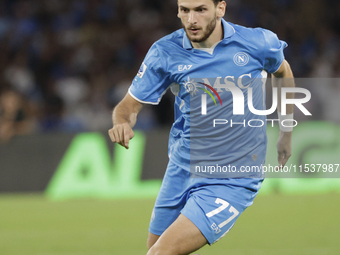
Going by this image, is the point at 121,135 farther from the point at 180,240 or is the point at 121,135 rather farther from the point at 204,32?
the point at 204,32

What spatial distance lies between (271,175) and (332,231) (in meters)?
3.26

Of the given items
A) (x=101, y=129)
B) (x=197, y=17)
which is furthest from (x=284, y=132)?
(x=101, y=129)

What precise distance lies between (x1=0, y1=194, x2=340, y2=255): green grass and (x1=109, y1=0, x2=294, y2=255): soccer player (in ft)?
9.21

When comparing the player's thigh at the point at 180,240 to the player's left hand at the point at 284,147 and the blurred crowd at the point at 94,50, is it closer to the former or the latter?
the player's left hand at the point at 284,147

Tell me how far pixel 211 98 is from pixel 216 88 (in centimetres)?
8

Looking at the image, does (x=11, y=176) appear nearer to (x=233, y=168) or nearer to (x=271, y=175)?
(x=271, y=175)

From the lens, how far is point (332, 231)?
825 cm

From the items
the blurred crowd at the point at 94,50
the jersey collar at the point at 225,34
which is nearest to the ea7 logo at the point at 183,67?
the jersey collar at the point at 225,34

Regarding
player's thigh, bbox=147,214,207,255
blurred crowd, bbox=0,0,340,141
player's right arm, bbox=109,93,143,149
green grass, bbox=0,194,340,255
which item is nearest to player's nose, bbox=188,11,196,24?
player's right arm, bbox=109,93,143,149

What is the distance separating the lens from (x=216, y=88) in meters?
4.45

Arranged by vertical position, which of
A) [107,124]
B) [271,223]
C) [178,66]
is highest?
[178,66]

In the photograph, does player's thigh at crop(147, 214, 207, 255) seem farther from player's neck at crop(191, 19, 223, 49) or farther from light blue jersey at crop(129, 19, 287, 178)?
player's neck at crop(191, 19, 223, 49)

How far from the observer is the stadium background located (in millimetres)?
8336

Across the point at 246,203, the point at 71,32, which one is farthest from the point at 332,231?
the point at 71,32
